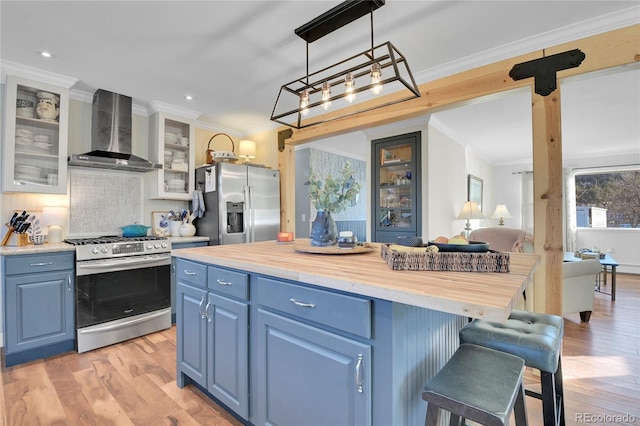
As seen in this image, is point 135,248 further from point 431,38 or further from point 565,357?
point 565,357

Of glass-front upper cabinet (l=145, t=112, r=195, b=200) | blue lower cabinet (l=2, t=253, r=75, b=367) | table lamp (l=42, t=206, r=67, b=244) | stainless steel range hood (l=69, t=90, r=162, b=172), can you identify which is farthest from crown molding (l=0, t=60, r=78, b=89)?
blue lower cabinet (l=2, t=253, r=75, b=367)

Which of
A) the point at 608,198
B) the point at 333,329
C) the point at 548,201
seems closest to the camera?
the point at 333,329

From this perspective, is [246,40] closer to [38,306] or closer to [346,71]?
[346,71]

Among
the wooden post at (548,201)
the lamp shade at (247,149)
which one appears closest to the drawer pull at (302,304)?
the wooden post at (548,201)

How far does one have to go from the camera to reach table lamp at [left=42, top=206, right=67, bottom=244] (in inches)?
114

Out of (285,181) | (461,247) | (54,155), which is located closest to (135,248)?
(54,155)

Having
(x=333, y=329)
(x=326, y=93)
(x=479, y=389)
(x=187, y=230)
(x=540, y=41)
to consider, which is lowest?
(x=479, y=389)

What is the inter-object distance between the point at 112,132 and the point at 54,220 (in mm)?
1053

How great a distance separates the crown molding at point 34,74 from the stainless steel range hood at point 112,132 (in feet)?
1.01

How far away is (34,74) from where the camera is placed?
270cm

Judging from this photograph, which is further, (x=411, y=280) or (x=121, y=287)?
(x=121, y=287)

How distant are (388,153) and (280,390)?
371 centimetres

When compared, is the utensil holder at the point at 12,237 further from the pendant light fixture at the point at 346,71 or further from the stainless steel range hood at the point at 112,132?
the pendant light fixture at the point at 346,71

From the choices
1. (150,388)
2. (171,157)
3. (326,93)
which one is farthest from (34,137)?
(326,93)
